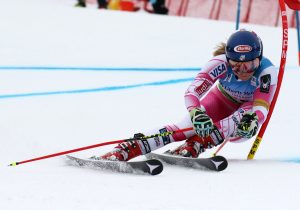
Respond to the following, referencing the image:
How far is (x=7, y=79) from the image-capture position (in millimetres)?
9000

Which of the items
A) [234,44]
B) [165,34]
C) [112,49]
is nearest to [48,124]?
[234,44]

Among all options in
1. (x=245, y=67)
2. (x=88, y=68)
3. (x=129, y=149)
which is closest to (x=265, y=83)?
(x=245, y=67)

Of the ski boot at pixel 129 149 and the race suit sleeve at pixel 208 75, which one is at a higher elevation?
the race suit sleeve at pixel 208 75

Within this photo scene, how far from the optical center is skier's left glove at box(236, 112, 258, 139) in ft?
15.6

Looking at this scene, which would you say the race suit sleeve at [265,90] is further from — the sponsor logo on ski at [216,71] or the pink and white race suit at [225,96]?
the sponsor logo on ski at [216,71]

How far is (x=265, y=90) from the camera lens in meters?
4.98

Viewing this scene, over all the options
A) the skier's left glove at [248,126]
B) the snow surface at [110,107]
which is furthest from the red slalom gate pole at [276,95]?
the skier's left glove at [248,126]

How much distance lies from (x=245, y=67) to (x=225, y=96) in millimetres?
440

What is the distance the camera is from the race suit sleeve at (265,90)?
4948 millimetres

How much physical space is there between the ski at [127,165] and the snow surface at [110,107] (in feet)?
0.18

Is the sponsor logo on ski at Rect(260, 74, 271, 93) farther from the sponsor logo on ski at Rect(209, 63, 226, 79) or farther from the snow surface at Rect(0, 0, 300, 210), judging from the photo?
the snow surface at Rect(0, 0, 300, 210)

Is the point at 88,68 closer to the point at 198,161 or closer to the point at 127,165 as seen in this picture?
the point at 198,161

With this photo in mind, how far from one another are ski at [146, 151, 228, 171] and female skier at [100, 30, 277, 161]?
85mm

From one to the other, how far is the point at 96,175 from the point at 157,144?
715 mm
